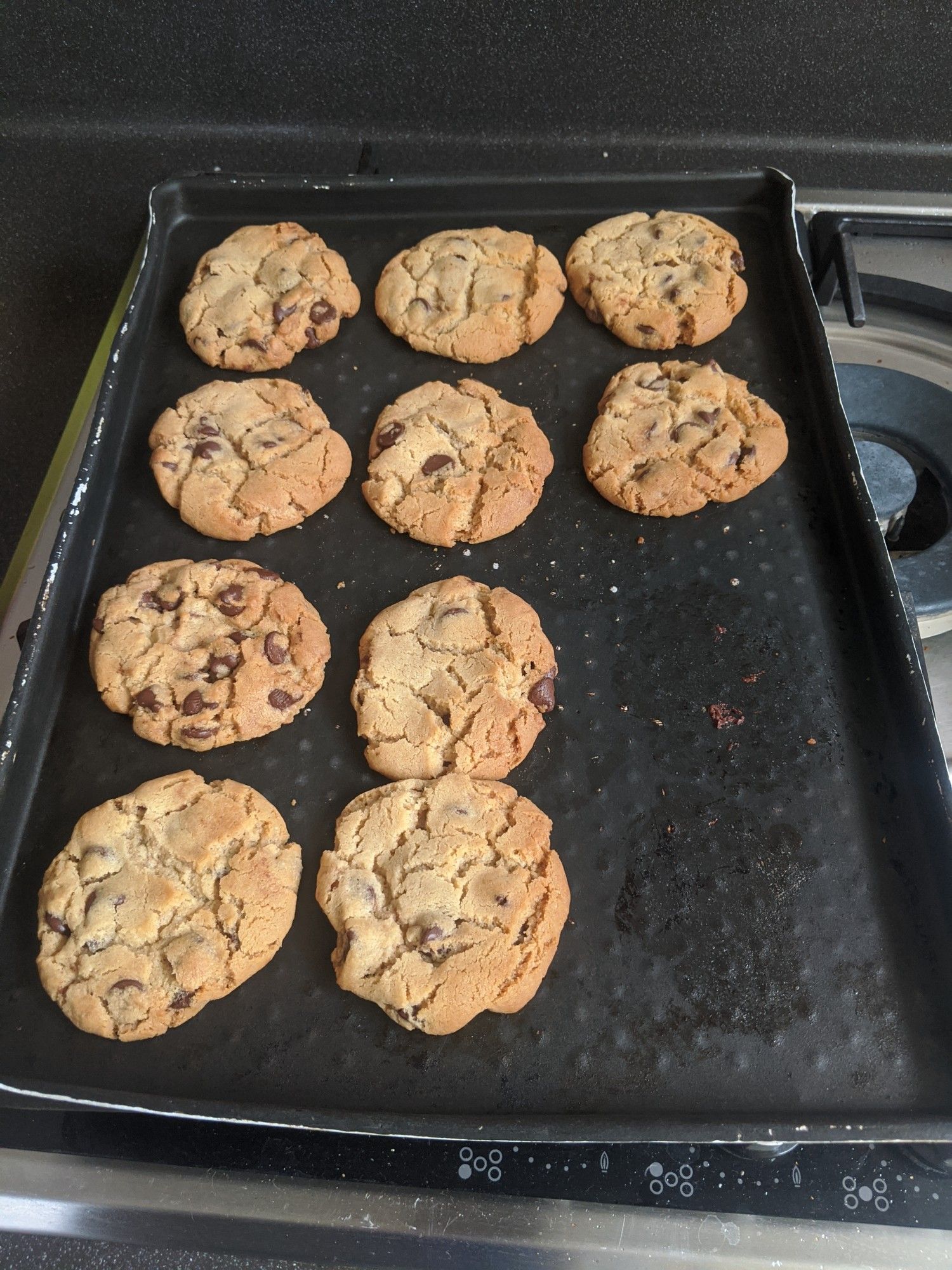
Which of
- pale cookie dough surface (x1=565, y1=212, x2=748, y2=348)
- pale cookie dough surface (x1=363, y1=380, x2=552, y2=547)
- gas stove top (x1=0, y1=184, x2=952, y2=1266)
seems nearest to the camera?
gas stove top (x1=0, y1=184, x2=952, y2=1266)

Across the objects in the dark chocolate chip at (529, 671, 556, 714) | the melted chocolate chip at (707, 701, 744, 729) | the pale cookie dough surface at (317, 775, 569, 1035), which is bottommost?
the pale cookie dough surface at (317, 775, 569, 1035)

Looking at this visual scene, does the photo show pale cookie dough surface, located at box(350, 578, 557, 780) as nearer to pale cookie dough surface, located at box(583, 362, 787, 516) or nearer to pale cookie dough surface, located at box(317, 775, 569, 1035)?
pale cookie dough surface, located at box(317, 775, 569, 1035)

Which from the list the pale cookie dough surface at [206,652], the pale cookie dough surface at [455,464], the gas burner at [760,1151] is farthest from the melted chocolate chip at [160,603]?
the gas burner at [760,1151]

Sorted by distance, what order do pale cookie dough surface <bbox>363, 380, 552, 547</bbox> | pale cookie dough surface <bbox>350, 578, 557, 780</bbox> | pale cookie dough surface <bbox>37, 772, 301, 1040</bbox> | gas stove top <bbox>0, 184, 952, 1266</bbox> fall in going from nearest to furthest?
gas stove top <bbox>0, 184, 952, 1266</bbox> < pale cookie dough surface <bbox>37, 772, 301, 1040</bbox> < pale cookie dough surface <bbox>350, 578, 557, 780</bbox> < pale cookie dough surface <bbox>363, 380, 552, 547</bbox>

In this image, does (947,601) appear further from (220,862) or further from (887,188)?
(220,862)

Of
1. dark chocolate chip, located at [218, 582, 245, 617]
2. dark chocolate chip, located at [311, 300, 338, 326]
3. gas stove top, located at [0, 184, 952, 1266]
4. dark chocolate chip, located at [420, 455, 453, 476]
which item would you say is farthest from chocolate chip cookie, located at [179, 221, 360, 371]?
gas stove top, located at [0, 184, 952, 1266]
